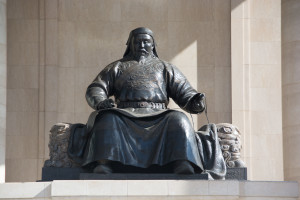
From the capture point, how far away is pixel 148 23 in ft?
71.6

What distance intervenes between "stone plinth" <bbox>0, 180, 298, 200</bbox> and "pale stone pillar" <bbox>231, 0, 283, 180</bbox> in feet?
15.6

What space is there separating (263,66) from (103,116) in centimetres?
541

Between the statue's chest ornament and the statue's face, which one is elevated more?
the statue's face

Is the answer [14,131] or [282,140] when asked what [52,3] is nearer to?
[14,131]

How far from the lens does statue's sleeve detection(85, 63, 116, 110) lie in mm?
17484

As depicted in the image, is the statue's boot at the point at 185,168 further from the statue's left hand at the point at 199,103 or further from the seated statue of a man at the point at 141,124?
the statue's left hand at the point at 199,103

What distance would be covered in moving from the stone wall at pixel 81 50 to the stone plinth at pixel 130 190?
4.90m

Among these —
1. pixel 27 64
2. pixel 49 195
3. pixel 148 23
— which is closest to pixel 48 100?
pixel 27 64

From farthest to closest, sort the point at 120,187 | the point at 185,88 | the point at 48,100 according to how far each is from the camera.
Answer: the point at 48,100 → the point at 185,88 → the point at 120,187

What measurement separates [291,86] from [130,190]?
6.13m

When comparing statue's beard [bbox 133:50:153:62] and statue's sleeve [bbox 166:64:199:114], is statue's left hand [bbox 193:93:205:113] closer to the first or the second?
statue's sleeve [bbox 166:64:199:114]

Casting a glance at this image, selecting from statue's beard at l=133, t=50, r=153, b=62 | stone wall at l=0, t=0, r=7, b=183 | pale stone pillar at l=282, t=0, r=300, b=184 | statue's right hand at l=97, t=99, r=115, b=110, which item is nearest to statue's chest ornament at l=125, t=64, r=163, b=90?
statue's beard at l=133, t=50, r=153, b=62

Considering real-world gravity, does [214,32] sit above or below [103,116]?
above

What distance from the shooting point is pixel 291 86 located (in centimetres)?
2169
